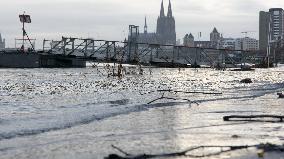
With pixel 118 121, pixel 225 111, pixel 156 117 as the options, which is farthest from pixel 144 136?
pixel 225 111

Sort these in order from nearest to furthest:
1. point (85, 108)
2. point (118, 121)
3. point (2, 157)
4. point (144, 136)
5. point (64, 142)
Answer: point (2, 157), point (64, 142), point (144, 136), point (118, 121), point (85, 108)

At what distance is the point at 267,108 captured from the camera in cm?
2117

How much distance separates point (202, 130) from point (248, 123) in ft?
6.98

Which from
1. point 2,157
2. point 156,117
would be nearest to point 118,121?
point 156,117

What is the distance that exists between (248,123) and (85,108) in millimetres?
7877

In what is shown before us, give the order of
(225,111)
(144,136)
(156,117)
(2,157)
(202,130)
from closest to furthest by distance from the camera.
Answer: (2,157)
(144,136)
(202,130)
(156,117)
(225,111)

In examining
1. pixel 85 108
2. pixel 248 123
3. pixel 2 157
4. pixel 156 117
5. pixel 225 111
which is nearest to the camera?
pixel 2 157

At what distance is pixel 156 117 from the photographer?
1794cm

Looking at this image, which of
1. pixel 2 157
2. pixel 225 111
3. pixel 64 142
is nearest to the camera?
pixel 2 157

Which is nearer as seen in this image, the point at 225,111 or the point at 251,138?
the point at 251,138

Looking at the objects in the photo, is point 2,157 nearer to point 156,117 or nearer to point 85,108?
point 156,117

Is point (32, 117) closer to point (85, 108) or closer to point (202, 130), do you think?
point (85, 108)

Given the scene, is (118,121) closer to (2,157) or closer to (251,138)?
(251,138)

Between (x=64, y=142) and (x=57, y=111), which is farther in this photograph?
(x=57, y=111)
